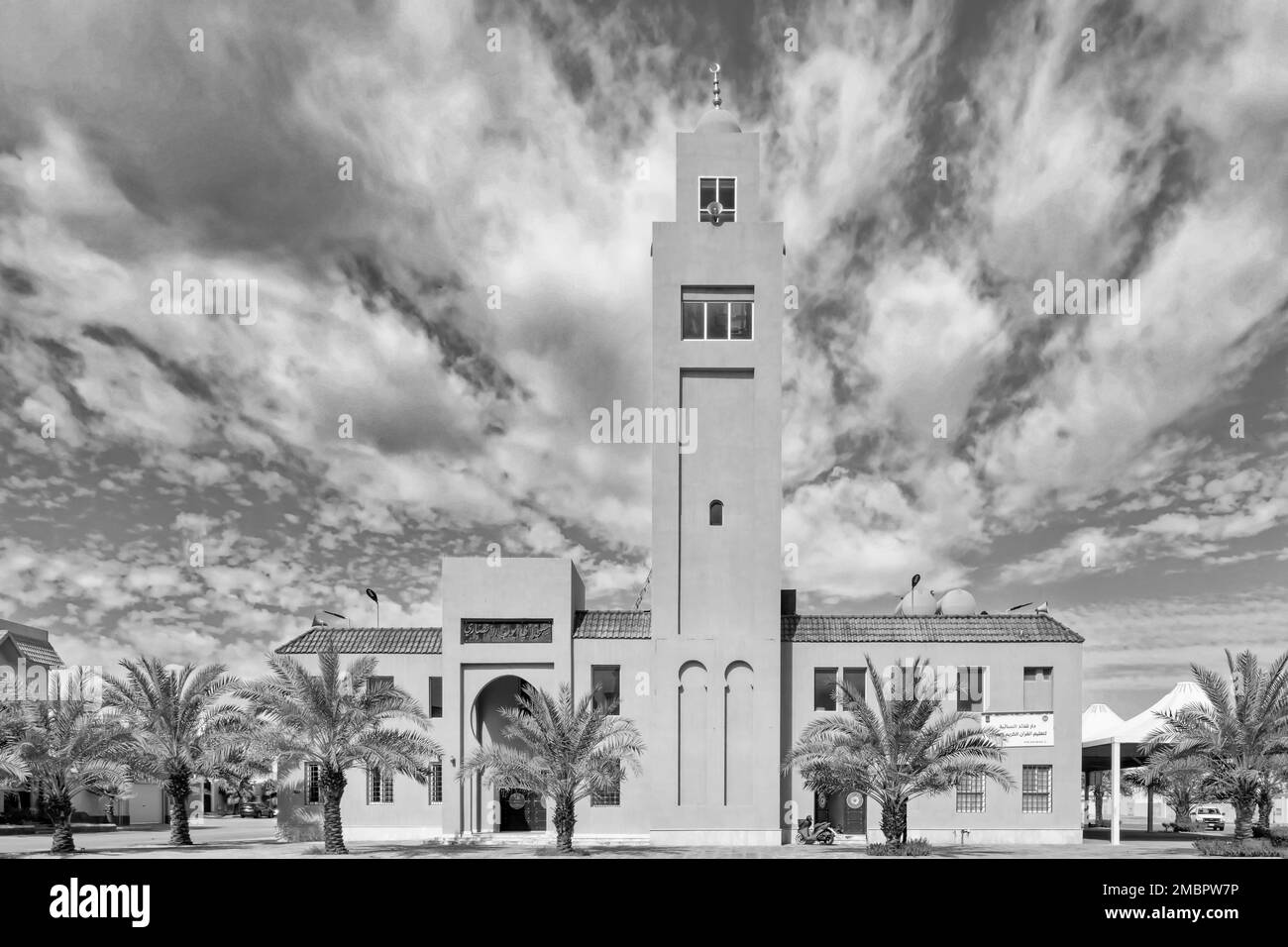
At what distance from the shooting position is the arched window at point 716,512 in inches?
1453

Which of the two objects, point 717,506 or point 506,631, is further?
point 506,631

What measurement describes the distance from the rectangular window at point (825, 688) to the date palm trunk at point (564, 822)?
1082cm

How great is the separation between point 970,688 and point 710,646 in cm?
1026

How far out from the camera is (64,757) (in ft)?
99.5

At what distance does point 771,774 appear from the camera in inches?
1384

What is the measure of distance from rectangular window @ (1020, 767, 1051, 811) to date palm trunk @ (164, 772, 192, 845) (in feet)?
99.3

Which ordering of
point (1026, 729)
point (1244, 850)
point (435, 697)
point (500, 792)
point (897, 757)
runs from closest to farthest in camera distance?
1. point (1244, 850)
2. point (897, 757)
3. point (1026, 729)
4. point (500, 792)
5. point (435, 697)

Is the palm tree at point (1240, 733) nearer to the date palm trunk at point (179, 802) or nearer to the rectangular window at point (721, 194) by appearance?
the rectangular window at point (721, 194)

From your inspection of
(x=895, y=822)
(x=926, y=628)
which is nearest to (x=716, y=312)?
(x=926, y=628)

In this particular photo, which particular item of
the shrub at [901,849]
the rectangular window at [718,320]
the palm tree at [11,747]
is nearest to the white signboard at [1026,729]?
the shrub at [901,849]

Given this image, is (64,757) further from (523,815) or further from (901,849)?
(901,849)
